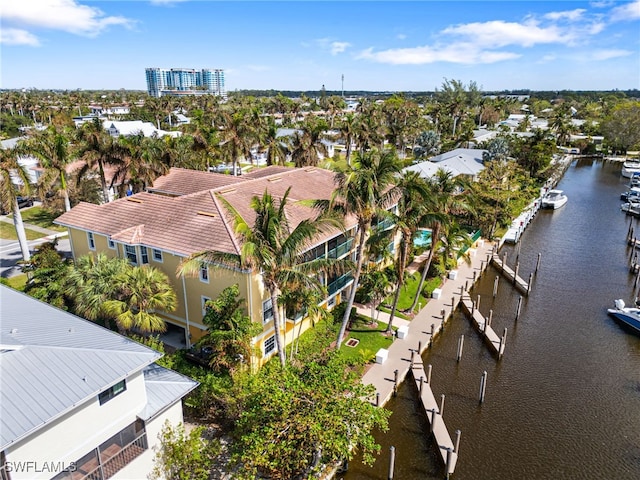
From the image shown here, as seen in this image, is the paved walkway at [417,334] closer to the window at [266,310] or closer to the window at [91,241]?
the window at [266,310]

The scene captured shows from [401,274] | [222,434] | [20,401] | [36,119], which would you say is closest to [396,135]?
[401,274]

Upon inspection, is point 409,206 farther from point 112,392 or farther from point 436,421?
point 112,392

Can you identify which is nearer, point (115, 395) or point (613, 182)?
point (115, 395)

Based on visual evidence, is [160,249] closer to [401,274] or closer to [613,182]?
[401,274]

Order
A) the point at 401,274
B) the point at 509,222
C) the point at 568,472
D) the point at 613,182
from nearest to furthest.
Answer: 1. the point at 568,472
2. the point at 401,274
3. the point at 509,222
4. the point at 613,182

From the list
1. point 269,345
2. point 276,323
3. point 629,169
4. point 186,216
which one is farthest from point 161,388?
point 629,169

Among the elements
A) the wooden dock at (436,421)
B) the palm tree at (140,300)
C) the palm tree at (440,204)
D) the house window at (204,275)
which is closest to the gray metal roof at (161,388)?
the palm tree at (140,300)
